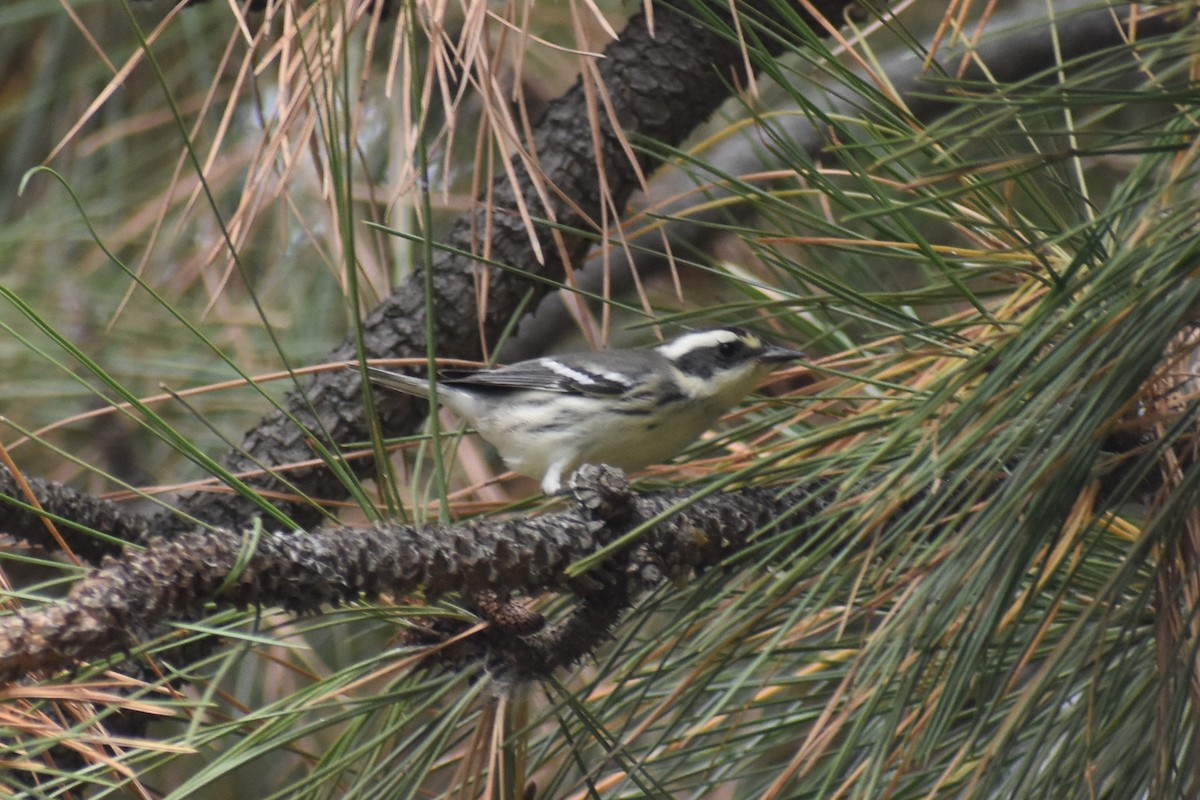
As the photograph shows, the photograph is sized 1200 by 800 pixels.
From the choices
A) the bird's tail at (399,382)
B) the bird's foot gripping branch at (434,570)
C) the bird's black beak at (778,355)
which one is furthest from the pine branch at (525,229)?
the bird's foot gripping branch at (434,570)

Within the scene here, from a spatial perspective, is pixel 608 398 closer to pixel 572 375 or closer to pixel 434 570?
pixel 572 375

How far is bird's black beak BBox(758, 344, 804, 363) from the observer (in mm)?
2286

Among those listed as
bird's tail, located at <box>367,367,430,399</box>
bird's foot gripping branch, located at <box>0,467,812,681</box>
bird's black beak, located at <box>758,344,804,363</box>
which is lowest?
bird's tail, located at <box>367,367,430,399</box>

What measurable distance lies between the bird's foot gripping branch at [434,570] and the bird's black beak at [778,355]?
74 cm

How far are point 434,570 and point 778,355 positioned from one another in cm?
129

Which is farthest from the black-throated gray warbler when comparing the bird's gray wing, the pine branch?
the pine branch

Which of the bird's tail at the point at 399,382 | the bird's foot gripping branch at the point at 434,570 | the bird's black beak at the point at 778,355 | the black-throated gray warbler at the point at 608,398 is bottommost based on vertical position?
the black-throated gray warbler at the point at 608,398

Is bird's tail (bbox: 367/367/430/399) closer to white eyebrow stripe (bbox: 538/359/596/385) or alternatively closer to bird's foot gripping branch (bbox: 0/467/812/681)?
white eyebrow stripe (bbox: 538/359/596/385)

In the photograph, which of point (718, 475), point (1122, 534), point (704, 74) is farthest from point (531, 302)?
point (1122, 534)

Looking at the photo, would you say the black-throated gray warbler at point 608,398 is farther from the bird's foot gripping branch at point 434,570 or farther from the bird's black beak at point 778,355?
the bird's foot gripping branch at point 434,570

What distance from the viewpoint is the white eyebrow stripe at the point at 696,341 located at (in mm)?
2619

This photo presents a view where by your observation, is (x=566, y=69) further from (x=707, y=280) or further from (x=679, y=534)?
(x=679, y=534)

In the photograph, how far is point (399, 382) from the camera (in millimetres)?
2273

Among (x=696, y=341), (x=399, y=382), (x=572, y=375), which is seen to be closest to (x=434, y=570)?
(x=399, y=382)
